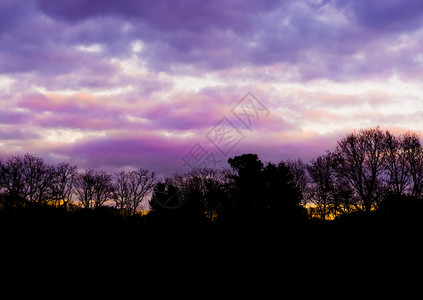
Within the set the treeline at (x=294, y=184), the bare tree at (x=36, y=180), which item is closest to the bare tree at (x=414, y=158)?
the treeline at (x=294, y=184)

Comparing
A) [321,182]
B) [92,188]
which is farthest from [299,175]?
[92,188]

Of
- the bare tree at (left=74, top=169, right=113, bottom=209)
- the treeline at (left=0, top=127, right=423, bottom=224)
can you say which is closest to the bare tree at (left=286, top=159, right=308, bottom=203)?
the treeline at (left=0, top=127, right=423, bottom=224)

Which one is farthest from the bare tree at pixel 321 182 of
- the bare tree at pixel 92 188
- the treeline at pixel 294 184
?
the bare tree at pixel 92 188

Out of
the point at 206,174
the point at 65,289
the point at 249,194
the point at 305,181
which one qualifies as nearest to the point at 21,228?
the point at 65,289

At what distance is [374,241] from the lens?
9484 mm

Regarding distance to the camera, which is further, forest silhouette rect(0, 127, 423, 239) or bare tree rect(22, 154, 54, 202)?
bare tree rect(22, 154, 54, 202)

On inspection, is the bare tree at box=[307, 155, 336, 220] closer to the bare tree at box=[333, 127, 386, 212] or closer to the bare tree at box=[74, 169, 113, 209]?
the bare tree at box=[333, 127, 386, 212]

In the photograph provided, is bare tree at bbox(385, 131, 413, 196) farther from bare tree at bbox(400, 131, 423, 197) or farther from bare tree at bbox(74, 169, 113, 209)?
bare tree at bbox(74, 169, 113, 209)

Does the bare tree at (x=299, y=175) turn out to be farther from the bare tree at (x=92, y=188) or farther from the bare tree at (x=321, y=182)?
the bare tree at (x=92, y=188)

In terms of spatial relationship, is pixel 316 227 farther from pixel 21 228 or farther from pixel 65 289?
pixel 21 228

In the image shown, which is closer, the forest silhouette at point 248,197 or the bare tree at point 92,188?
the forest silhouette at point 248,197

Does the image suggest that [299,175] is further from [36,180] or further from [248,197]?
[36,180]

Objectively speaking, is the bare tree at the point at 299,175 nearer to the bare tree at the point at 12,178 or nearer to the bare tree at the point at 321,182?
the bare tree at the point at 321,182

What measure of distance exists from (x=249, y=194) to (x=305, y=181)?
10367 mm
